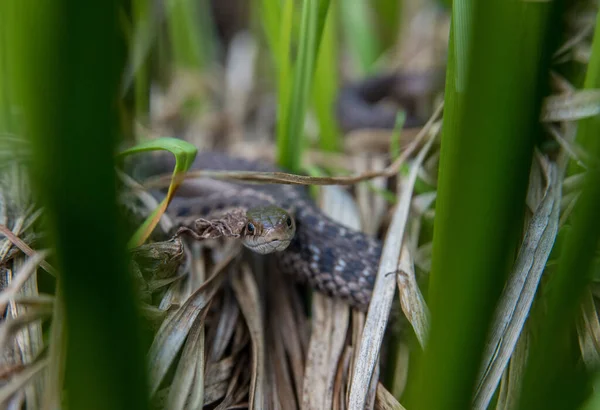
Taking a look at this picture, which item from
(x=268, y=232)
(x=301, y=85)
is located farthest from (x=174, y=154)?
(x=301, y=85)

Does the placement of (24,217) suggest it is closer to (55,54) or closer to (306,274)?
(306,274)

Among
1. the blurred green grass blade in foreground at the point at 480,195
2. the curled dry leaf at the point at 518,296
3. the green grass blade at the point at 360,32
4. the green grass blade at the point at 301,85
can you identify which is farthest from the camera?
the green grass blade at the point at 360,32

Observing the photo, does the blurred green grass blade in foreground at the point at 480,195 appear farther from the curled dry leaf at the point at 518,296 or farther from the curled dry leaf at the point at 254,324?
the curled dry leaf at the point at 254,324

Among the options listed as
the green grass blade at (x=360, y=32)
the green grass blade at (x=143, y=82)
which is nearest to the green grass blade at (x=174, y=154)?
the green grass blade at (x=143, y=82)

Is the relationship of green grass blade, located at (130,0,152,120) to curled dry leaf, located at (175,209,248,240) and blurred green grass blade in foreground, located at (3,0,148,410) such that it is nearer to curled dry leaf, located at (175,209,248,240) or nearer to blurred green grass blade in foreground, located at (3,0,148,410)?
curled dry leaf, located at (175,209,248,240)

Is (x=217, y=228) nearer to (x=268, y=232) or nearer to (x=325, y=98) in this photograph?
(x=268, y=232)

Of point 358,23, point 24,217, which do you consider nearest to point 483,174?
point 24,217
